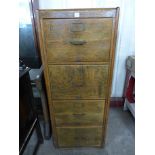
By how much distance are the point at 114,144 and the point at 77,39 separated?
1.15 metres

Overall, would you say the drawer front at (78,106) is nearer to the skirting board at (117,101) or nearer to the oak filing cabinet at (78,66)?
the oak filing cabinet at (78,66)

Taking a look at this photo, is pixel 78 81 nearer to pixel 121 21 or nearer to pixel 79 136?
pixel 79 136

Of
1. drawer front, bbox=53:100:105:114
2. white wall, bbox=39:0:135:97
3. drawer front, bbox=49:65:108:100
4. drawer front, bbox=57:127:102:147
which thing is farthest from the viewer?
white wall, bbox=39:0:135:97

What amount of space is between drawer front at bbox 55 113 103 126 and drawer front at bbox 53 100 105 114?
42 millimetres

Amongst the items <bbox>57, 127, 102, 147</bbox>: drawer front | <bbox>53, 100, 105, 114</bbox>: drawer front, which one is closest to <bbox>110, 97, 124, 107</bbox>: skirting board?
<bbox>57, 127, 102, 147</bbox>: drawer front

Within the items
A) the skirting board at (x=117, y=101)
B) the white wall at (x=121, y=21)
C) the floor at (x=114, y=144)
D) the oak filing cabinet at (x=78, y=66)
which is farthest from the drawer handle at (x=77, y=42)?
the skirting board at (x=117, y=101)

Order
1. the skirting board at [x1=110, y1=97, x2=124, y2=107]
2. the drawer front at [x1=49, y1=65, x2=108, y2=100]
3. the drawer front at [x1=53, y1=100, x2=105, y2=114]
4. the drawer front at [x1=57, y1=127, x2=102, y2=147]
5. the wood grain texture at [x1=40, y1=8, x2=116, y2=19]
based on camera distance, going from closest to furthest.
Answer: the wood grain texture at [x1=40, y1=8, x2=116, y2=19] < the drawer front at [x1=49, y1=65, x2=108, y2=100] < the drawer front at [x1=53, y1=100, x2=105, y2=114] < the drawer front at [x1=57, y1=127, x2=102, y2=147] < the skirting board at [x1=110, y1=97, x2=124, y2=107]

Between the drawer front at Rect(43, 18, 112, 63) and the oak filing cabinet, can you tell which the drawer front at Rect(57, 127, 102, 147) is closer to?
the oak filing cabinet

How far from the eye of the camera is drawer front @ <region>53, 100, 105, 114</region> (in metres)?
1.21

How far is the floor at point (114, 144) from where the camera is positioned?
4.67 feet

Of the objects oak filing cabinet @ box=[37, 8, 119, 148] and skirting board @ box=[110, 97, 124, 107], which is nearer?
oak filing cabinet @ box=[37, 8, 119, 148]
